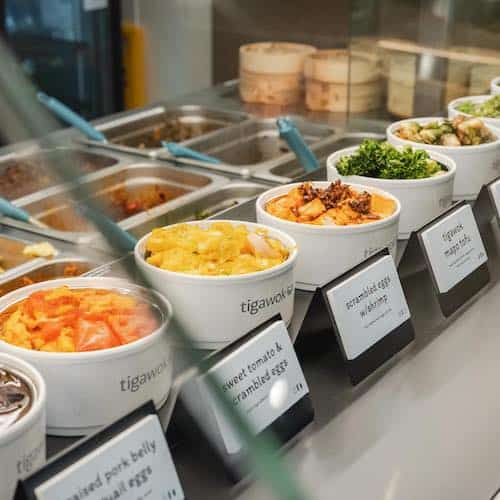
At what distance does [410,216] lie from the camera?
1164 millimetres

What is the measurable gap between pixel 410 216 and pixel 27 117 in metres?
0.89

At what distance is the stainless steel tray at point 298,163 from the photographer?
1.69 metres

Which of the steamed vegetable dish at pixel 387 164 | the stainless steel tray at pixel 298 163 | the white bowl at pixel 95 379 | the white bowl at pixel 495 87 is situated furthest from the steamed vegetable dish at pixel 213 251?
the white bowl at pixel 495 87

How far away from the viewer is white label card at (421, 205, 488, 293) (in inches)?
40.9

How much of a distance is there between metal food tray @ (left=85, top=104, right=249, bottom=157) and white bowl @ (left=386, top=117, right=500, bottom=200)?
696 mm

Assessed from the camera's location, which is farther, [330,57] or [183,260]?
[330,57]

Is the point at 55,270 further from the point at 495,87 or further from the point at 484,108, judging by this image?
the point at 495,87

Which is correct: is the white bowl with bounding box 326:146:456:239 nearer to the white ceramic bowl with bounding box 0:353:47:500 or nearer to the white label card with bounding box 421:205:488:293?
the white label card with bounding box 421:205:488:293

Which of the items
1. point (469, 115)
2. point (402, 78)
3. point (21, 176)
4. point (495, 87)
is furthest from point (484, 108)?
point (21, 176)

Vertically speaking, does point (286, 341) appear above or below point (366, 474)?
above

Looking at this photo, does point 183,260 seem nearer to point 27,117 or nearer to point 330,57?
point 27,117

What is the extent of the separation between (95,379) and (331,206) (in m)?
0.43

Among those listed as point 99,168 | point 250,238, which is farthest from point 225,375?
point 99,168

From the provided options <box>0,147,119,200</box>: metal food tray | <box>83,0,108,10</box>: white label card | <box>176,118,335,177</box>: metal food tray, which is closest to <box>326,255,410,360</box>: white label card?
<box>0,147,119,200</box>: metal food tray
